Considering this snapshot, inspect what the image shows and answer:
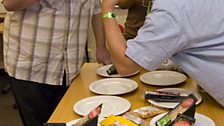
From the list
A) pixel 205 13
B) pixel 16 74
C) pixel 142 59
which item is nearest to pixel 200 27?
pixel 205 13

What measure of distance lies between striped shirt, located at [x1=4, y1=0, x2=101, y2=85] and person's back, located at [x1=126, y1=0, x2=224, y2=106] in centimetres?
56

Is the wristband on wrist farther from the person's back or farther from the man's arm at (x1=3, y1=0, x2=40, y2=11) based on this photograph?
the man's arm at (x1=3, y1=0, x2=40, y2=11)

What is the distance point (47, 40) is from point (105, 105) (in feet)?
1.71

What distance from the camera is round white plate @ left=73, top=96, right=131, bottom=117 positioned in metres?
1.29

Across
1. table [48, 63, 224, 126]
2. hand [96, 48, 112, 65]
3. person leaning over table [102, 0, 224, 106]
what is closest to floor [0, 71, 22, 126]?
hand [96, 48, 112, 65]

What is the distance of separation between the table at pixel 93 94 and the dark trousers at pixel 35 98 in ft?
0.61

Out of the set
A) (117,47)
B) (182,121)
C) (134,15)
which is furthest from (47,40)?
(182,121)

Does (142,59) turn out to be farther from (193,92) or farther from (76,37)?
(76,37)

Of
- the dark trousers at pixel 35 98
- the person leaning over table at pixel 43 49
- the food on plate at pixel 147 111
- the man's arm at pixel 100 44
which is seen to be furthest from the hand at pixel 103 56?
the food on plate at pixel 147 111

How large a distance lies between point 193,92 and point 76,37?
2.16 feet

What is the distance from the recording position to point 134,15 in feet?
7.52

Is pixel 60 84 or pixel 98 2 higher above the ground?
pixel 98 2

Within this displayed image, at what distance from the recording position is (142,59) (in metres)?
1.21

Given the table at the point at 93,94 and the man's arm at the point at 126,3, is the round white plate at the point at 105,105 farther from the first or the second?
the man's arm at the point at 126,3
